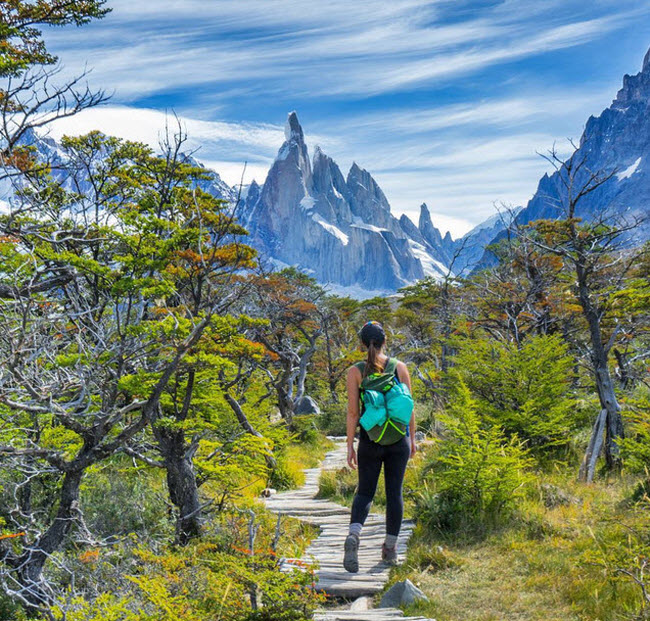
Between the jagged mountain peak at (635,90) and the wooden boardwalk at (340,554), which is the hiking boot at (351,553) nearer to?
the wooden boardwalk at (340,554)

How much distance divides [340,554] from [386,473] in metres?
1.54

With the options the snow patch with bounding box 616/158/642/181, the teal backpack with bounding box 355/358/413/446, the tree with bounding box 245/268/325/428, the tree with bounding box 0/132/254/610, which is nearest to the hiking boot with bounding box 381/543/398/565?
the teal backpack with bounding box 355/358/413/446

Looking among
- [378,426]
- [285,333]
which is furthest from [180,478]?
[285,333]

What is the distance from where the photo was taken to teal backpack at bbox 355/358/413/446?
4.14 m

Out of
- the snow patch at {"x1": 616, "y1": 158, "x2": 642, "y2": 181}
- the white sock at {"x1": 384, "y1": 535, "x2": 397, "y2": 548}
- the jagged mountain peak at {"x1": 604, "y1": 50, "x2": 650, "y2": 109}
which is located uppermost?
the jagged mountain peak at {"x1": 604, "y1": 50, "x2": 650, "y2": 109}

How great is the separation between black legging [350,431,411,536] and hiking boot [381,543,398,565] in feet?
1.03

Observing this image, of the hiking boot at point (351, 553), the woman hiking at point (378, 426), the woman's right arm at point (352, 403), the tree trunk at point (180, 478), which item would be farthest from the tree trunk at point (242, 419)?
the woman's right arm at point (352, 403)

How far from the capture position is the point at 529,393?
8.41m

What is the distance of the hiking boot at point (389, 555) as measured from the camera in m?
4.63

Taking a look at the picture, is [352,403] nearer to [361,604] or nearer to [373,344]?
[373,344]

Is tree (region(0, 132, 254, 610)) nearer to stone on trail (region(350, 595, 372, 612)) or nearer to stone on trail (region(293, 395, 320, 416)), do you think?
stone on trail (region(350, 595, 372, 612))

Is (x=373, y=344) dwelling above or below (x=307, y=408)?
above

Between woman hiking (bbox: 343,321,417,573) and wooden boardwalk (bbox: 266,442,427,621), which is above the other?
woman hiking (bbox: 343,321,417,573)

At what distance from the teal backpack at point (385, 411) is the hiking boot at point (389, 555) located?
116 cm
